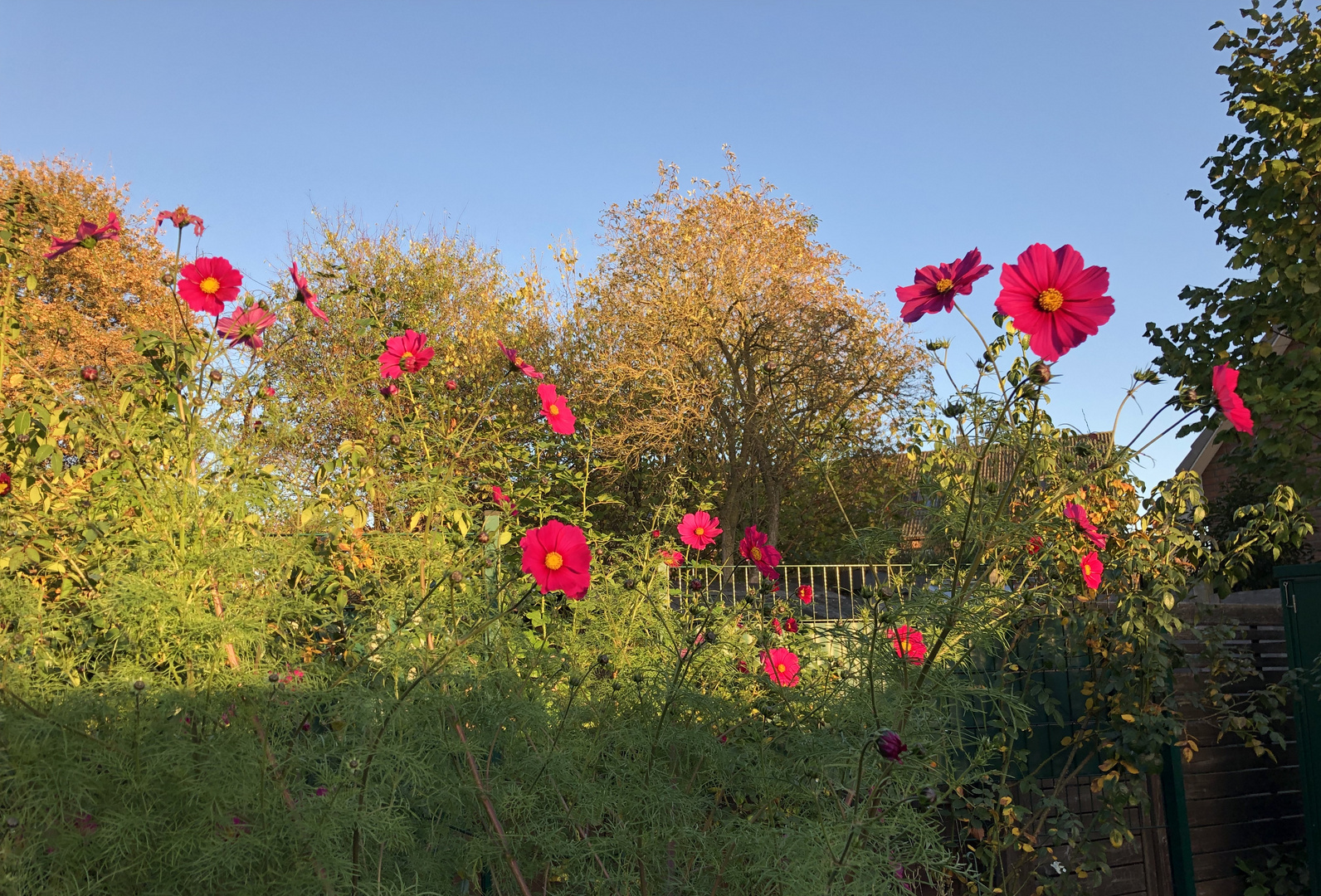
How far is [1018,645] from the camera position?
3.55 metres

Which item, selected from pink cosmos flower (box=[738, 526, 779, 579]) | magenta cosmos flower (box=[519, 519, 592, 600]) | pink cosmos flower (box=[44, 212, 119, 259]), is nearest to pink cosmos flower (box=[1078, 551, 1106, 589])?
pink cosmos flower (box=[738, 526, 779, 579])

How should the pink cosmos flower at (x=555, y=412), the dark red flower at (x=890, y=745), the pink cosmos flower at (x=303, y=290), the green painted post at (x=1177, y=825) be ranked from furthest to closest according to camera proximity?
the green painted post at (x=1177, y=825)
the pink cosmos flower at (x=555, y=412)
the pink cosmos flower at (x=303, y=290)
the dark red flower at (x=890, y=745)

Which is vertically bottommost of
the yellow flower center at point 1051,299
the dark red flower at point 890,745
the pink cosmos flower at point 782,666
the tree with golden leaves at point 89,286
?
the dark red flower at point 890,745

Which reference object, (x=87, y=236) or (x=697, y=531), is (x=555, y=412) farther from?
(x=87, y=236)

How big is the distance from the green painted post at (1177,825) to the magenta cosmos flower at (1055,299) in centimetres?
293

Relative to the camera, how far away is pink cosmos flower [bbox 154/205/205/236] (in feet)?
6.45

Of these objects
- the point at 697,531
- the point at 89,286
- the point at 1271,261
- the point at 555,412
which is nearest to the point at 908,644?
the point at 555,412

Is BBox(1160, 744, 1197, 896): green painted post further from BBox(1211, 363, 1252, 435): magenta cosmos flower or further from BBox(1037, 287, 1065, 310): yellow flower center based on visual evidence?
BBox(1037, 287, 1065, 310): yellow flower center

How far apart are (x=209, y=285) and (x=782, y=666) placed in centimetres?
151

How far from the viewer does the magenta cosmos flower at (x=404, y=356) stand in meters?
2.42

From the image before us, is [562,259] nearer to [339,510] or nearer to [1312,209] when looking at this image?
[1312,209]

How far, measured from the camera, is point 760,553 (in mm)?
2486

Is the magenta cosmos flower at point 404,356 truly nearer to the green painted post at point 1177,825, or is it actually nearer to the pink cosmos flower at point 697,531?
the pink cosmos flower at point 697,531

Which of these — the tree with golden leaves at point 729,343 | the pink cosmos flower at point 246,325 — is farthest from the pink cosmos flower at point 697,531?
the tree with golden leaves at point 729,343
